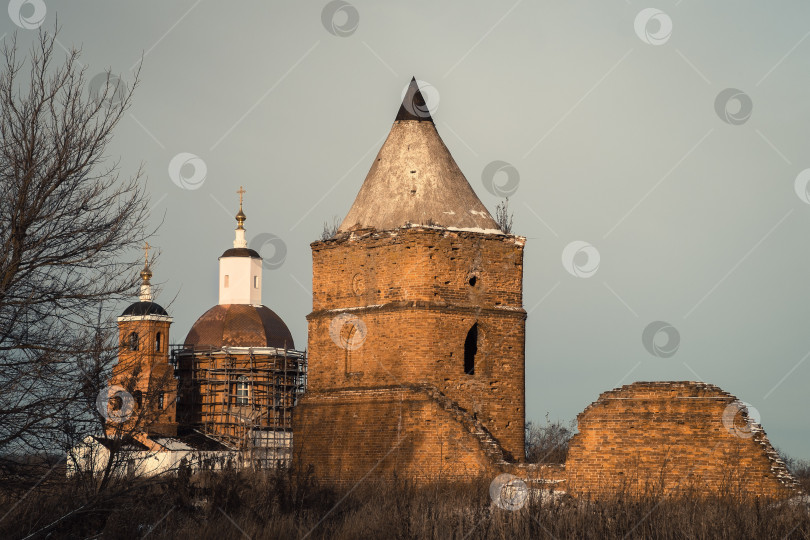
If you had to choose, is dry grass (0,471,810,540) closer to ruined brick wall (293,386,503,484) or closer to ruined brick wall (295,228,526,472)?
ruined brick wall (293,386,503,484)

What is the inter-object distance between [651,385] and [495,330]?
416cm

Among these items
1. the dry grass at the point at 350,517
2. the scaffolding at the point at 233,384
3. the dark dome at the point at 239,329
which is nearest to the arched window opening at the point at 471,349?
the dry grass at the point at 350,517

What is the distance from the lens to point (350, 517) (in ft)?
50.4

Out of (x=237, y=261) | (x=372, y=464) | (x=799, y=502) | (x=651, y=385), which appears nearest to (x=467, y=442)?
(x=372, y=464)

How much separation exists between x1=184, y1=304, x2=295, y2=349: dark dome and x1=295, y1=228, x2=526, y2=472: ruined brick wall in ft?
74.8

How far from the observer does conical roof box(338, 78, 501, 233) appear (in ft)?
74.2

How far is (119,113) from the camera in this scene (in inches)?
525

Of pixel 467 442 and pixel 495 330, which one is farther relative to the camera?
pixel 495 330

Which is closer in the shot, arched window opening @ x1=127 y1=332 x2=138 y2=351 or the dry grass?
arched window opening @ x1=127 y1=332 x2=138 y2=351

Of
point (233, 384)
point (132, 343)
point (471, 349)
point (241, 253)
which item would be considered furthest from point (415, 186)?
point (241, 253)

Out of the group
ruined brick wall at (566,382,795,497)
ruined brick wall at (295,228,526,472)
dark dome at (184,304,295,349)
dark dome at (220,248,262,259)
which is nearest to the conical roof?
ruined brick wall at (295,228,526,472)

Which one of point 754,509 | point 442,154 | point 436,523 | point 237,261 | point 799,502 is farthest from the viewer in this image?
point 237,261

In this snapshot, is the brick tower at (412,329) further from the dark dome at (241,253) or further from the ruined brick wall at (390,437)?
the dark dome at (241,253)

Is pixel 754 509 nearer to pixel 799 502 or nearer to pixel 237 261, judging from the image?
pixel 799 502
